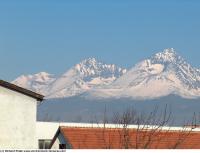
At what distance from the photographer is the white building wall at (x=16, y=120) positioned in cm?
3619

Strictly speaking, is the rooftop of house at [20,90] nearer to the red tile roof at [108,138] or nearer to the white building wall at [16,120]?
the white building wall at [16,120]

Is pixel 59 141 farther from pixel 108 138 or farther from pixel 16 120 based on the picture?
pixel 16 120

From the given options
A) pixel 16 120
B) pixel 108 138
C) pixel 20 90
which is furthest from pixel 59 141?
pixel 20 90

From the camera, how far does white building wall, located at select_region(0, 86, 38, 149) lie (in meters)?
36.2

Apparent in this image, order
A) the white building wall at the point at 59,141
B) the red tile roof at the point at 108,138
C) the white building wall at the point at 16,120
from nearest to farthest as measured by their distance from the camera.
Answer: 1. the white building wall at the point at 16,120
2. the red tile roof at the point at 108,138
3. the white building wall at the point at 59,141

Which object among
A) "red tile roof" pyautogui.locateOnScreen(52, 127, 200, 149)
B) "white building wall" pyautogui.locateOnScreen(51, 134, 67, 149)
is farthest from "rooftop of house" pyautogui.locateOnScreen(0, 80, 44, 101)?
"white building wall" pyautogui.locateOnScreen(51, 134, 67, 149)

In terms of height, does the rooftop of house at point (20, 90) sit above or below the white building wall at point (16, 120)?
above

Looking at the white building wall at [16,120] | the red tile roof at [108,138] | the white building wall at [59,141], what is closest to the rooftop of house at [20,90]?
the white building wall at [16,120]

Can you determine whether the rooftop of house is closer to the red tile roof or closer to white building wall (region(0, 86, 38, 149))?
white building wall (region(0, 86, 38, 149))

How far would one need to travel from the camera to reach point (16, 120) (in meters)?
36.7

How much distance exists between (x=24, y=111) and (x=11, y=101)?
103 centimetres

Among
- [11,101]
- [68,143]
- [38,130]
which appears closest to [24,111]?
[11,101]

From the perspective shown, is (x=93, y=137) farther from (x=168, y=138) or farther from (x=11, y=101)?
(x=11, y=101)

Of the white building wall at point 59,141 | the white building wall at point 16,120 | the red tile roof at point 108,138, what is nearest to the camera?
the white building wall at point 16,120
